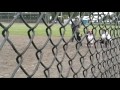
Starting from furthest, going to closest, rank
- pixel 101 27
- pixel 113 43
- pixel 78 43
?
1. pixel 113 43
2. pixel 101 27
3. pixel 78 43

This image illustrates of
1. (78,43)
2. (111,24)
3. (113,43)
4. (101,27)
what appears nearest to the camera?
(78,43)
